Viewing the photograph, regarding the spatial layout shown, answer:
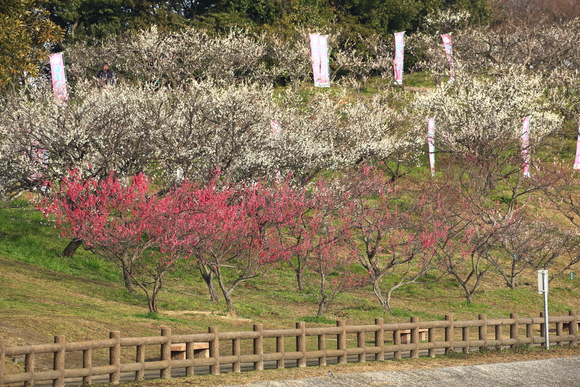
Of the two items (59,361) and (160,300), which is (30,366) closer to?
(59,361)

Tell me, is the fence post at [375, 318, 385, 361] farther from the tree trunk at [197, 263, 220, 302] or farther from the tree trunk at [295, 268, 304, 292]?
the tree trunk at [295, 268, 304, 292]

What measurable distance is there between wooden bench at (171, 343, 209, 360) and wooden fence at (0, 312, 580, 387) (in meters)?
0.15

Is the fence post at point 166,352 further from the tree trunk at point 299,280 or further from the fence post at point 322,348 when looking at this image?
the tree trunk at point 299,280

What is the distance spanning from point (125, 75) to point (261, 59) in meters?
10.9

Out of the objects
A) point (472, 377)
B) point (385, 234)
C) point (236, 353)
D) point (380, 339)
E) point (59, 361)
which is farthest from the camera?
point (385, 234)

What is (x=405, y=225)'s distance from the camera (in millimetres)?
31344

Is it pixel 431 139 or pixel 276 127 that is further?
pixel 431 139

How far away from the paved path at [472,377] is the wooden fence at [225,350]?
1.04 meters

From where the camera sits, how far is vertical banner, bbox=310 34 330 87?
5203cm

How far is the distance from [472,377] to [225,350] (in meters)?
6.13

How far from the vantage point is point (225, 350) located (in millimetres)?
19609

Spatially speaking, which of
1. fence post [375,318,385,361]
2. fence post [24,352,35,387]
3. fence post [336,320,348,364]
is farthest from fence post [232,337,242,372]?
fence post [24,352,35,387]

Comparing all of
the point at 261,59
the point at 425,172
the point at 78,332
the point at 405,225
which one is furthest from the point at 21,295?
the point at 261,59

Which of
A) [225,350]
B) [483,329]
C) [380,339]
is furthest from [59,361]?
[483,329]
